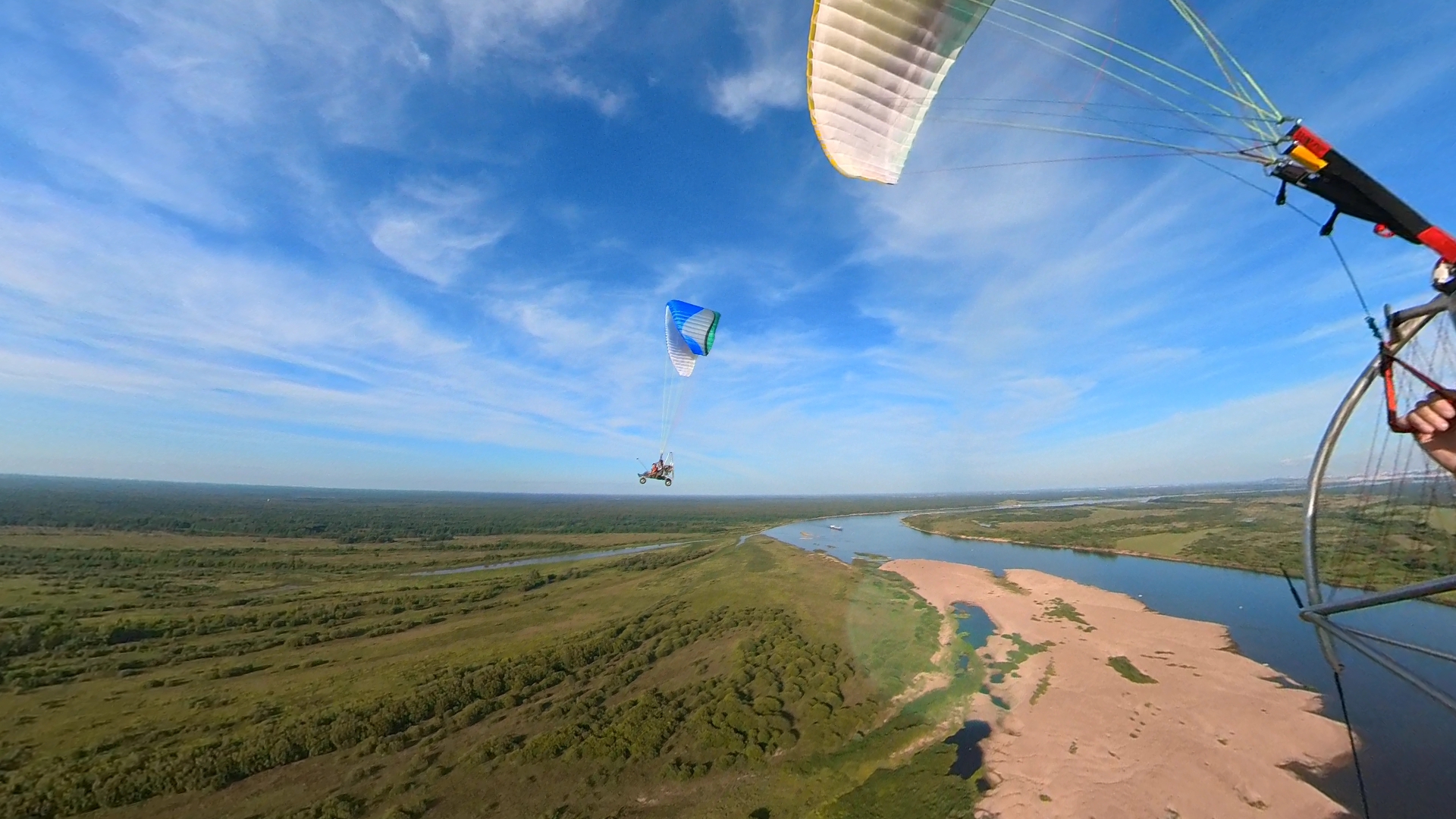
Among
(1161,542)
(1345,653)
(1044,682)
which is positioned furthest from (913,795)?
(1161,542)

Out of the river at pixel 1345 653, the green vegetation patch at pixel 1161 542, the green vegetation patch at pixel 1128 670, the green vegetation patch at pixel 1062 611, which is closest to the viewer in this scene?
the river at pixel 1345 653

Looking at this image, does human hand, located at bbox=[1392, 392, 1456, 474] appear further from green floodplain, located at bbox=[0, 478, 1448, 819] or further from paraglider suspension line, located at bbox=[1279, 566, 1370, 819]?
green floodplain, located at bbox=[0, 478, 1448, 819]

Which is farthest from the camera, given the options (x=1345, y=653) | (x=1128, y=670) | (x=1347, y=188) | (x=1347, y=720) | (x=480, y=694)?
(x=1345, y=653)

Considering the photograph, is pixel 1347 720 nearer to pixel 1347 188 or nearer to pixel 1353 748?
pixel 1353 748

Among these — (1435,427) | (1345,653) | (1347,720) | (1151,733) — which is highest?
(1435,427)

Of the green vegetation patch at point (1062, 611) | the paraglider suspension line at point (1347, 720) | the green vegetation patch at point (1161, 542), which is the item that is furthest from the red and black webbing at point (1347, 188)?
the green vegetation patch at point (1161, 542)

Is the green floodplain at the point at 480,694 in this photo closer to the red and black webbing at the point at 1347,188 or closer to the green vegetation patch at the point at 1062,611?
the green vegetation patch at the point at 1062,611

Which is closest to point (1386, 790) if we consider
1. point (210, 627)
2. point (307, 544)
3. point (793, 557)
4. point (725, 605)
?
point (725, 605)
